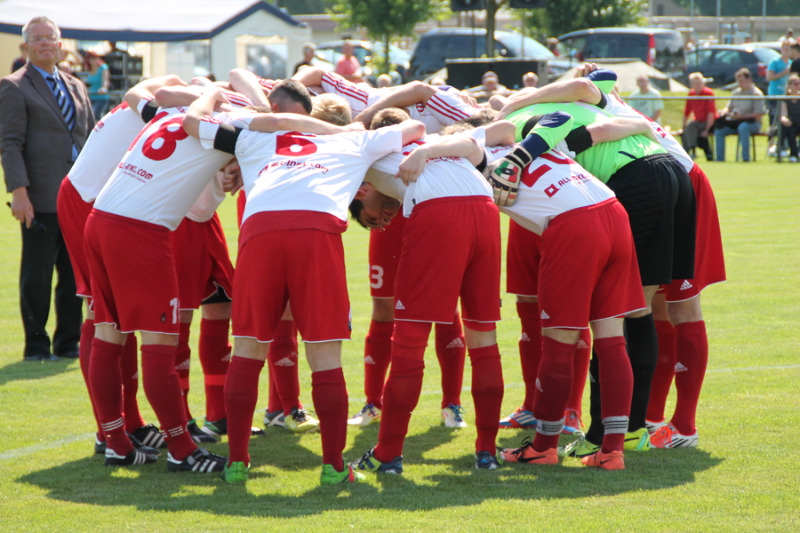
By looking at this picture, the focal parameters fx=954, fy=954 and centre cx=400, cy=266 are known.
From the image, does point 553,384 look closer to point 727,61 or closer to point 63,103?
point 63,103

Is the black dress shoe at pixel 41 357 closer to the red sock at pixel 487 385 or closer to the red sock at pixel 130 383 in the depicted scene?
the red sock at pixel 130 383

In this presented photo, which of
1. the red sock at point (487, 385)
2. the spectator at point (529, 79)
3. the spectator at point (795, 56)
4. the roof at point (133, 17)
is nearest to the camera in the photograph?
the red sock at point (487, 385)

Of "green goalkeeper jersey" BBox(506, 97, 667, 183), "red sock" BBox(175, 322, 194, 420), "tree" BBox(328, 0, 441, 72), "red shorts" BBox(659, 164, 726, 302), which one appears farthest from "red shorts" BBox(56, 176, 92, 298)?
"tree" BBox(328, 0, 441, 72)

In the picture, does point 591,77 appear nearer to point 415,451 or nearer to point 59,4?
point 415,451

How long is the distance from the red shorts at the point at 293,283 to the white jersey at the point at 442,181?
467 mm

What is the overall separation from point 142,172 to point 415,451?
6.78 ft

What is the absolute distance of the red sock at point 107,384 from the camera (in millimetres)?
4828

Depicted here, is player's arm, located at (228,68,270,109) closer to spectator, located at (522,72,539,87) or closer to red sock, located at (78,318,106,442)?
red sock, located at (78,318,106,442)

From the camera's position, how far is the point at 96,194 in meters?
5.40

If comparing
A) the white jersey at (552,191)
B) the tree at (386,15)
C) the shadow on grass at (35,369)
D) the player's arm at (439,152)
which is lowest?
the shadow on grass at (35,369)

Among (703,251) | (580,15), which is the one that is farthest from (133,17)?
(703,251)

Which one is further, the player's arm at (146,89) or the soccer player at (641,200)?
the player's arm at (146,89)

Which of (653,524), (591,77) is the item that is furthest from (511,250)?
(653,524)

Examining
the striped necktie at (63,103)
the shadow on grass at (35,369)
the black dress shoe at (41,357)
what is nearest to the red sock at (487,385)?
the shadow on grass at (35,369)
